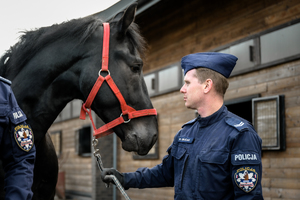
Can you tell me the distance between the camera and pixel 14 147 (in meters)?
1.54

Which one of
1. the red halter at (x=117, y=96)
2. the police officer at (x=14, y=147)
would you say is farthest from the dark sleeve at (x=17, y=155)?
the red halter at (x=117, y=96)

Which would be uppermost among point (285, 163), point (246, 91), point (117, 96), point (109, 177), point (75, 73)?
point (246, 91)

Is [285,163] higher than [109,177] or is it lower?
lower

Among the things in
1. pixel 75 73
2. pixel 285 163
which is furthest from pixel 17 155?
pixel 285 163

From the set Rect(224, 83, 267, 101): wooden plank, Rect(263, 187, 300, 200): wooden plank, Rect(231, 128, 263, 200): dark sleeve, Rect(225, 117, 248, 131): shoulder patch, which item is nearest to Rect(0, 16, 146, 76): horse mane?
Rect(225, 117, 248, 131): shoulder patch

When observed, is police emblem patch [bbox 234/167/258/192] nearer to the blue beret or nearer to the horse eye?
the blue beret

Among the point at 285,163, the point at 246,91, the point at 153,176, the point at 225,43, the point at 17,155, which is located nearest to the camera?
the point at 17,155

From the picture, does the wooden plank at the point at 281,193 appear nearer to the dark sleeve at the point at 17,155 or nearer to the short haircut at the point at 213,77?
the short haircut at the point at 213,77

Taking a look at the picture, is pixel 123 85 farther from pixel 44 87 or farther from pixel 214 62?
pixel 214 62

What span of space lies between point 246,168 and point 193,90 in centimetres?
51

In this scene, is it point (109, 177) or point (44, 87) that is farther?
point (44, 87)

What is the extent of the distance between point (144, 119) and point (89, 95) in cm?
38

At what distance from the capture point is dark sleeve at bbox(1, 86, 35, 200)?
1468 millimetres

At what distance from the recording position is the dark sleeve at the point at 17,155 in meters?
1.47
